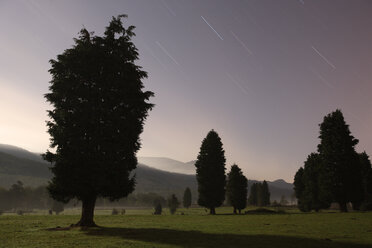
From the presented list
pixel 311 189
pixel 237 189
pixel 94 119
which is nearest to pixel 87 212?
pixel 94 119

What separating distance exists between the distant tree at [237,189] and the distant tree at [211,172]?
7.96 metres

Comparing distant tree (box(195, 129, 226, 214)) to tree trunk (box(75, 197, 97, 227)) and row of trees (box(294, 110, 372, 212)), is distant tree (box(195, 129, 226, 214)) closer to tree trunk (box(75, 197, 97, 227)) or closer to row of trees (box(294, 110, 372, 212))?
row of trees (box(294, 110, 372, 212))

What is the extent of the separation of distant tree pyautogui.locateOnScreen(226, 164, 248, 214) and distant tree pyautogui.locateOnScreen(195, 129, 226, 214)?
7.96 metres

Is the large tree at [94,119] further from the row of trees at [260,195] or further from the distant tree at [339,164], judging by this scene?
the row of trees at [260,195]

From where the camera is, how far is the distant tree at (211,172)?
4988 centimetres

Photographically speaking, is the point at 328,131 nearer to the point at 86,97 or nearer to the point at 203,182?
the point at 203,182

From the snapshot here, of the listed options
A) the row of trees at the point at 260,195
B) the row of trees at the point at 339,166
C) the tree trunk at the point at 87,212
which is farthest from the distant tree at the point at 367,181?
the row of trees at the point at 260,195

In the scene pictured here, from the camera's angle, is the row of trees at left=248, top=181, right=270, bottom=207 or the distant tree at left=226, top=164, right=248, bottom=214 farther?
the row of trees at left=248, top=181, right=270, bottom=207

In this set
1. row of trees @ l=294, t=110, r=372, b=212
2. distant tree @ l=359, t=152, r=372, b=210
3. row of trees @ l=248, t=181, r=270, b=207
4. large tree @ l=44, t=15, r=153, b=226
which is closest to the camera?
large tree @ l=44, t=15, r=153, b=226

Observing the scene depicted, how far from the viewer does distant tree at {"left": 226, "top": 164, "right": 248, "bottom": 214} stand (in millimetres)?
57062

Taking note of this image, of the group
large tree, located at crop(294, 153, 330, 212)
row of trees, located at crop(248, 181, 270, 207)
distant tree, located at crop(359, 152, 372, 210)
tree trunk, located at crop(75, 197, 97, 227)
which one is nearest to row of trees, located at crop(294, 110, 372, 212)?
large tree, located at crop(294, 153, 330, 212)

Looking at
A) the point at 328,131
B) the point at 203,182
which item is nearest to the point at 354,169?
the point at 328,131

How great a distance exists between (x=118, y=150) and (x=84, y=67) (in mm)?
7847

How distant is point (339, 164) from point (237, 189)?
2278 cm
